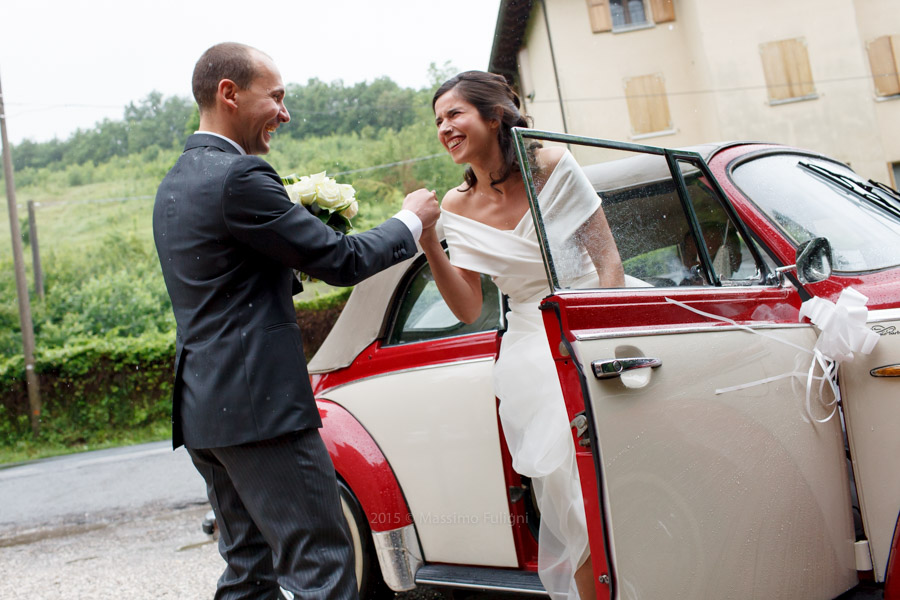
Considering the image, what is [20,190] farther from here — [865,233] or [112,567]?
[865,233]

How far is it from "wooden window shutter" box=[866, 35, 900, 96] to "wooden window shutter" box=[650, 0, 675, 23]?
5370mm

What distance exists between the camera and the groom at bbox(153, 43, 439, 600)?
1.99 metres

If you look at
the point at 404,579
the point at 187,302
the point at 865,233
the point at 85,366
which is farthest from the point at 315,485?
the point at 85,366

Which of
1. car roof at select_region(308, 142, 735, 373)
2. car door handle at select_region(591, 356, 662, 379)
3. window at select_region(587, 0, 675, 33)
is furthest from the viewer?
window at select_region(587, 0, 675, 33)

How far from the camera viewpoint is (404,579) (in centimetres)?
303

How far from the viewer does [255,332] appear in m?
2.02

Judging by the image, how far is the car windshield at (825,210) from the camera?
240 centimetres

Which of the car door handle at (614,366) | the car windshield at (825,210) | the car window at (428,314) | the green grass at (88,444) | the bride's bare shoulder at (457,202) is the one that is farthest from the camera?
the green grass at (88,444)

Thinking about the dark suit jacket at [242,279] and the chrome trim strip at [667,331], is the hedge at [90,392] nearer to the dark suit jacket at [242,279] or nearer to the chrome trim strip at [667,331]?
the dark suit jacket at [242,279]

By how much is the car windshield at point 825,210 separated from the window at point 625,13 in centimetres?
1699

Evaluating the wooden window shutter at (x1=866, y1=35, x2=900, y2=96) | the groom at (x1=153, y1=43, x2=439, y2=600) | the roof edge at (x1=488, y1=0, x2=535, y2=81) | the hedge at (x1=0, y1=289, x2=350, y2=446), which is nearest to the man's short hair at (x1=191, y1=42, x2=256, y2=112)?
the groom at (x1=153, y1=43, x2=439, y2=600)

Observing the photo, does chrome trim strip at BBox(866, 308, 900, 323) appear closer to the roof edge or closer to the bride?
the bride

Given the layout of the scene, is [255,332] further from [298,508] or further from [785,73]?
[785,73]

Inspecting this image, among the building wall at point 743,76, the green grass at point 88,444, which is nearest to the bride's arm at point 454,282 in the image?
the green grass at point 88,444
